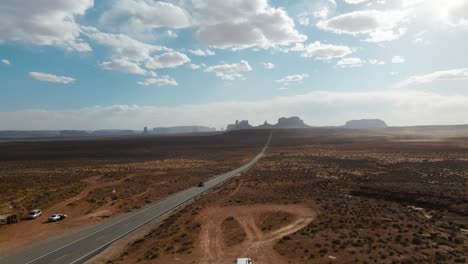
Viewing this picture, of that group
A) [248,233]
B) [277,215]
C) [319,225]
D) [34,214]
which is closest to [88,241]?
[34,214]

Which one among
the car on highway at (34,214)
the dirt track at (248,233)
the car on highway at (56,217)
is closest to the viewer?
the dirt track at (248,233)

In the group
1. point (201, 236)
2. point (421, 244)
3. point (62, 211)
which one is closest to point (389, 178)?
point (421, 244)

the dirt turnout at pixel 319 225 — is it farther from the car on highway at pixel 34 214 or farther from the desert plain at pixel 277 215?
the car on highway at pixel 34 214

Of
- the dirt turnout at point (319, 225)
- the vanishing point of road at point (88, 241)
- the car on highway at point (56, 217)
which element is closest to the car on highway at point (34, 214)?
the car on highway at point (56, 217)

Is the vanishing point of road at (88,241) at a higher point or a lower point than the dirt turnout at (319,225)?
lower

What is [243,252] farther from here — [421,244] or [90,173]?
[90,173]

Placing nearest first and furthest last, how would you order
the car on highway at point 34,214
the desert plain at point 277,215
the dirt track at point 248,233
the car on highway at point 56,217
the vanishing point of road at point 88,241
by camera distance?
the dirt track at point 248,233 < the desert plain at point 277,215 < the vanishing point of road at point 88,241 < the car on highway at point 56,217 < the car on highway at point 34,214

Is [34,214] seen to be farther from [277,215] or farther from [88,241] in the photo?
[277,215]
